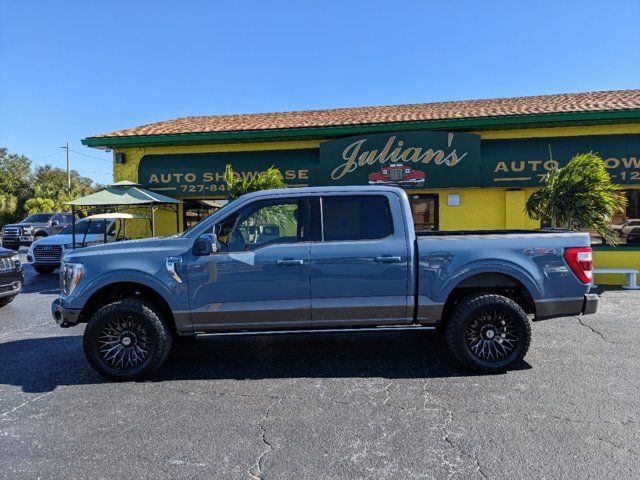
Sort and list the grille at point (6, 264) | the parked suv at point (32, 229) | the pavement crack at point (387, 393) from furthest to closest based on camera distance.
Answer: the parked suv at point (32, 229) < the grille at point (6, 264) < the pavement crack at point (387, 393)

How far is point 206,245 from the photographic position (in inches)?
183

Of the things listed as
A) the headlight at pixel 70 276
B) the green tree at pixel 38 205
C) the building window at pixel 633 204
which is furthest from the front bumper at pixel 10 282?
the green tree at pixel 38 205

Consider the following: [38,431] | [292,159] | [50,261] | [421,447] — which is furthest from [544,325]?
[50,261]

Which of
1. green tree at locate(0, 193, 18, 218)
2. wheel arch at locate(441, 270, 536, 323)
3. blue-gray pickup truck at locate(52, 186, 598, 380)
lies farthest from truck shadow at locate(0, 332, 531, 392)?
green tree at locate(0, 193, 18, 218)

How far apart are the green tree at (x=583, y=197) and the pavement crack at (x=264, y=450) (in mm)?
7828

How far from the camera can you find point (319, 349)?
5.79 m

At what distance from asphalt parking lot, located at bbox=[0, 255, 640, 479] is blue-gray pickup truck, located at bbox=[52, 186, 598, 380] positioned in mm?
475

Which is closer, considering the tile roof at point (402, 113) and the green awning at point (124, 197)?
the green awning at point (124, 197)

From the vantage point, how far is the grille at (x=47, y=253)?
1277 centimetres

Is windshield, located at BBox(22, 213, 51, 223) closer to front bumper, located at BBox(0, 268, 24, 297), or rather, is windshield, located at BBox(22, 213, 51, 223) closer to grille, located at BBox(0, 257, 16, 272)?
front bumper, located at BBox(0, 268, 24, 297)

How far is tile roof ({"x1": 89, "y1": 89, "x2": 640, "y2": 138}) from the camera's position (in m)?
12.0

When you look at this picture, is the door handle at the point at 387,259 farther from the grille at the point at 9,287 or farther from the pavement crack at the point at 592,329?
the grille at the point at 9,287

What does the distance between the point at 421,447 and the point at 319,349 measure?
2595mm

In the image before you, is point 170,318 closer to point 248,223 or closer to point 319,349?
point 248,223
